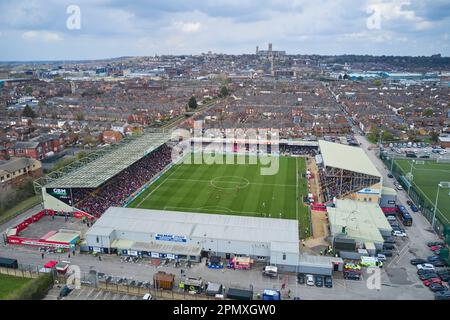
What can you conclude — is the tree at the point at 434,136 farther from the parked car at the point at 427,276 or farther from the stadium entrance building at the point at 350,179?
the parked car at the point at 427,276

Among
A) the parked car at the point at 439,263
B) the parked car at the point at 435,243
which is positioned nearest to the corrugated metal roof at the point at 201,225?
the parked car at the point at 439,263

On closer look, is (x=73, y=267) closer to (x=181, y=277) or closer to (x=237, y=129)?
(x=181, y=277)

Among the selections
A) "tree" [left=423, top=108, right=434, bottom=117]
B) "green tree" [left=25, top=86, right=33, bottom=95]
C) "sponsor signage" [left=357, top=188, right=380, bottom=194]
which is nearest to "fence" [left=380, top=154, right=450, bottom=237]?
"sponsor signage" [left=357, top=188, right=380, bottom=194]

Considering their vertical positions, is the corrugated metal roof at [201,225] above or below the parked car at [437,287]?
above

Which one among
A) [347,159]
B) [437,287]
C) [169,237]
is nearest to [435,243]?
[437,287]

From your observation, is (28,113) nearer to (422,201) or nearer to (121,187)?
(121,187)

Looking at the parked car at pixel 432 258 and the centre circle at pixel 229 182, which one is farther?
the centre circle at pixel 229 182
